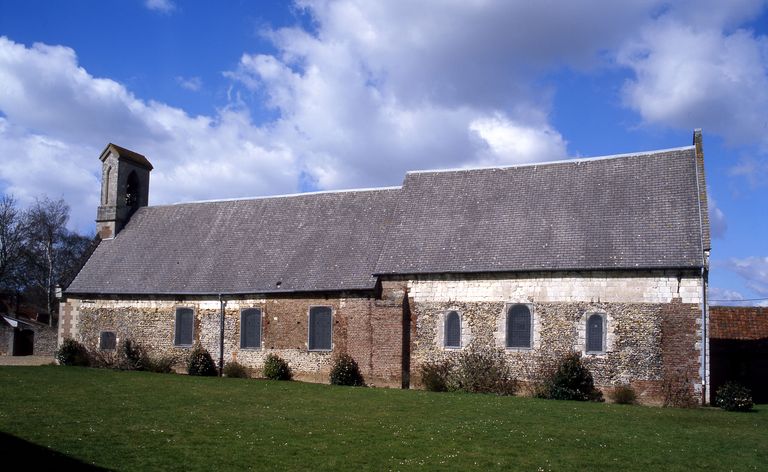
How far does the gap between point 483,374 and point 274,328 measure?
891 centimetres

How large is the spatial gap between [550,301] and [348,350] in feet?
25.5

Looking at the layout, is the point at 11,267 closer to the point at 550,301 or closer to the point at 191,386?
the point at 191,386

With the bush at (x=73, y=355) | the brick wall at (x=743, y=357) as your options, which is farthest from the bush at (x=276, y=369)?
the brick wall at (x=743, y=357)

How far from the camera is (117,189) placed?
118ft

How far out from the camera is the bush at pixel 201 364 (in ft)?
93.5

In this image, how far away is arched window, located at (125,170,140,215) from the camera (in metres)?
36.9

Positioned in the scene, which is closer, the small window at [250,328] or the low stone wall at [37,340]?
the small window at [250,328]

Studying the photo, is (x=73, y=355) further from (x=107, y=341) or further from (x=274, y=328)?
(x=274, y=328)

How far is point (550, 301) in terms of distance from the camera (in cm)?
2392

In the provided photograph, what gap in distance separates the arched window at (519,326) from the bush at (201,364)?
1247cm

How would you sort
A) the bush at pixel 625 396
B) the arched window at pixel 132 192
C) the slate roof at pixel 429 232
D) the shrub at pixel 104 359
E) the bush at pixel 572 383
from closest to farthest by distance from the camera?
1. the bush at pixel 625 396
2. the bush at pixel 572 383
3. the slate roof at pixel 429 232
4. the shrub at pixel 104 359
5. the arched window at pixel 132 192

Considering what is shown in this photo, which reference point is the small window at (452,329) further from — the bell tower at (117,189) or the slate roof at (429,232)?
the bell tower at (117,189)

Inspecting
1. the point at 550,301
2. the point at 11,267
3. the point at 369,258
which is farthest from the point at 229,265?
the point at 11,267

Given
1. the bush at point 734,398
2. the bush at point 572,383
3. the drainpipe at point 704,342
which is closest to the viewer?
the bush at point 734,398
